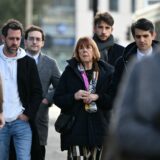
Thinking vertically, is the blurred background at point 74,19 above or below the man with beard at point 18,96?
below

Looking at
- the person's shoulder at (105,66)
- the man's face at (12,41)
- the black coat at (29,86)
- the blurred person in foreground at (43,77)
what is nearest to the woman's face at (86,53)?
the person's shoulder at (105,66)

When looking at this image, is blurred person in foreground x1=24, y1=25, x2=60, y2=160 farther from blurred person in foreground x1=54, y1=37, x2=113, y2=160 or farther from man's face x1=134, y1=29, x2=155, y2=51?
man's face x1=134, y1=29, x2=155, y2=51

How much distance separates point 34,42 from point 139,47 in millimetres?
1824

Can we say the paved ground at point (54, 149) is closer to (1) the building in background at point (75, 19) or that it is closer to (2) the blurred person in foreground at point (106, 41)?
(2) the blurred person in foreground at point (106, 41)

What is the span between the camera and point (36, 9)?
62344 millimetres

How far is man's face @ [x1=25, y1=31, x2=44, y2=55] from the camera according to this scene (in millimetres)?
9602

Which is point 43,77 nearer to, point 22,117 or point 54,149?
point 22,117

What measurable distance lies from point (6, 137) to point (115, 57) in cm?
176

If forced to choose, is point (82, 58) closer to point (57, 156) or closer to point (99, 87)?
point (99, 87)

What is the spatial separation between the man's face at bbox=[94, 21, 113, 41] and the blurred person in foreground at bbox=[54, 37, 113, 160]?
922 mm

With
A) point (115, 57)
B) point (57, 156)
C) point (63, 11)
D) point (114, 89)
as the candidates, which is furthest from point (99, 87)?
point (63, 11)

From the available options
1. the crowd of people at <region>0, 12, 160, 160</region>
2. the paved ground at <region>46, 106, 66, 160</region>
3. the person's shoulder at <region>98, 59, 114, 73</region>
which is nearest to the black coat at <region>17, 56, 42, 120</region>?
the crowd of people at <region>0, 12, 160, 160</region>

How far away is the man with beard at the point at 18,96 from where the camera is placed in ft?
27.3

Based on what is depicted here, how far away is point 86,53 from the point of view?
28.1 feet
